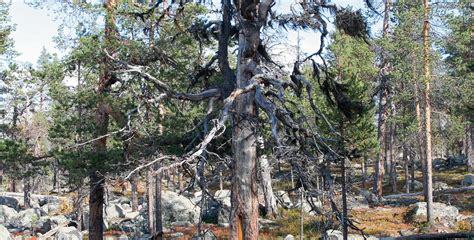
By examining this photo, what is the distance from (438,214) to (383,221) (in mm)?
2791

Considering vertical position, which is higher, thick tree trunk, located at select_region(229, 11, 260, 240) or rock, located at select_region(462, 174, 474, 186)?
thick tree trunk, located at select_region(229, 11, 260, 240)

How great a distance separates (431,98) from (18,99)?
30067 mm

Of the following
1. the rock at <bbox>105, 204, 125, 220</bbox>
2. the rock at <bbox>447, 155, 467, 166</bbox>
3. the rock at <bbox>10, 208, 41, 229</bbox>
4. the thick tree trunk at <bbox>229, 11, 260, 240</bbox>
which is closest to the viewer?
the thick tree trunk at <bbox>229, 11, 260, 240</bbox>

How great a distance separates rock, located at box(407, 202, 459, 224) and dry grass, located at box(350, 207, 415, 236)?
2.04ft

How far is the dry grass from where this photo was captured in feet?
75.3

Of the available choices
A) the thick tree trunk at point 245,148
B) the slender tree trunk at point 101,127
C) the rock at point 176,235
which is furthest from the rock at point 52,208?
the thick tree trunk at point 245,148

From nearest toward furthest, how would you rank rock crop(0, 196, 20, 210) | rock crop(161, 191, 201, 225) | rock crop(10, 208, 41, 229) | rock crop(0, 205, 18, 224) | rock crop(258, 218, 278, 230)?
rock crop(258, 218, 278, 230), rock crop(161, 191, 201, 225), rock crop(10, 208, 41, 229), rock crop(0, 205, 18, 224), rock crop(0, 196, 20, 210)

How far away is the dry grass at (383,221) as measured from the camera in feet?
75.3

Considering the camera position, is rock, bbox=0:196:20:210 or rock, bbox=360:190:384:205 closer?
rock, bbox=360:190:384:205

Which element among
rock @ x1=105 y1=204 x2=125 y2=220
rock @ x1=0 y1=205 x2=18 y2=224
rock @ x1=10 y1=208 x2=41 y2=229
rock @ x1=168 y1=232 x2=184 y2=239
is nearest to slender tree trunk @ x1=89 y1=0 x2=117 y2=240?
rock @ x1=168 y1=232 x2=184 y2=239

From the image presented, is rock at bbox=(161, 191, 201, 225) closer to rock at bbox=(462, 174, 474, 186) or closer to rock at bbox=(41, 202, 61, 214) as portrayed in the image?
rock at bbox=(41, 202, 61, 214)

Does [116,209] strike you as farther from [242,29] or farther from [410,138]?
[242,29]

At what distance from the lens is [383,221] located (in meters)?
25.2

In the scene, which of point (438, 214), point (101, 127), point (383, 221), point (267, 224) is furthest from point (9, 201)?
point (438, 214)
